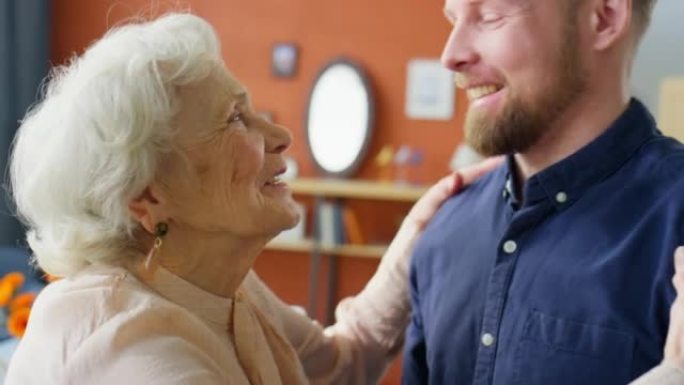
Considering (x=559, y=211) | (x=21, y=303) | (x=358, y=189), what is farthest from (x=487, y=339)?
(x=358, y=189)

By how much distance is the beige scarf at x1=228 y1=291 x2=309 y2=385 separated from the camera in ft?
4.22

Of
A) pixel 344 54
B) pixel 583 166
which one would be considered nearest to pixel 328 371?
pixel 583 166

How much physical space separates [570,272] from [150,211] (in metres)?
0.62

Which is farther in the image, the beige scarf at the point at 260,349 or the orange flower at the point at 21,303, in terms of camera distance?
the orange flower at the point at 21,303

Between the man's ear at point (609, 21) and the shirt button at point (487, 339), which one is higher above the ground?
the man's ear at point (609, 21)

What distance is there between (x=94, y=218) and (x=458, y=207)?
0.65 m

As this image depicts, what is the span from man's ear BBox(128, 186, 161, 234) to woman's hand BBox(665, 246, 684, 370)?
0.72 m

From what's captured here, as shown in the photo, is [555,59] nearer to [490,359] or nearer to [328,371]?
[490,359]

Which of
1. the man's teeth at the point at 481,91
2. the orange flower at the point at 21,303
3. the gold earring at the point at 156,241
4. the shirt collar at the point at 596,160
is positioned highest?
the man's teeth at the point at 481,91

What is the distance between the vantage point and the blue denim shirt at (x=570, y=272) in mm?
1183

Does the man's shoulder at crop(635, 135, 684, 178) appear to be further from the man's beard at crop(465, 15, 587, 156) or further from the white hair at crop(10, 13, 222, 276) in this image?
the white hair at crop(10, 13, 222, 276)

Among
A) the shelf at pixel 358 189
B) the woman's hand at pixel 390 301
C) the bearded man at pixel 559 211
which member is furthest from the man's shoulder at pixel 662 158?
the shelf at pixel 358 189

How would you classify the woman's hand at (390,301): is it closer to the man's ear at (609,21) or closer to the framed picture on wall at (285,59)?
the man's ear at (609,21)

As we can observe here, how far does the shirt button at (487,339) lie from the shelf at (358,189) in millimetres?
2517
